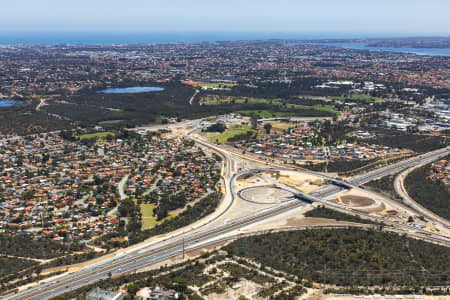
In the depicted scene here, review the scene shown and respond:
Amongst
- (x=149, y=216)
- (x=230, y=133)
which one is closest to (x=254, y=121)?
(x=230, y=133)

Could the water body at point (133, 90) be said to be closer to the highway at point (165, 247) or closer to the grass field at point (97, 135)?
the grass field at point (97, 135)

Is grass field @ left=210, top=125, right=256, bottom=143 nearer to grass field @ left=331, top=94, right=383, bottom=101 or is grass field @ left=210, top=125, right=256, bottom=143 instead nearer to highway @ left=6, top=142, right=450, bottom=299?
highway @ left=6, top=142, right=450, bottom=299

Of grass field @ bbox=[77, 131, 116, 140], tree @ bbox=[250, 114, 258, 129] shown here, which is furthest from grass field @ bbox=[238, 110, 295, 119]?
grass field @ bbox=[77, 131, 116, 140]

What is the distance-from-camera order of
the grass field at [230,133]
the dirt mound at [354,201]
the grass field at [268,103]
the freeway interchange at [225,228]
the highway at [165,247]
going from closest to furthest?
1. the highway at [165,247]
2. the freeway interchange at [225,228]
3. the dirt mound at [354,201]
4. the grass field at [230,133]
5. the grass field at [268,103]

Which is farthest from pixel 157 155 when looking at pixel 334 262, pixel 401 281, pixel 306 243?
pixel 401 281

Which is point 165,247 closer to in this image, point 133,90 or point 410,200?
point 410,200

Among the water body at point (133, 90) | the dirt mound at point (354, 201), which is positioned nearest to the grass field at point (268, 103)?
the water body at point (133, 90)
